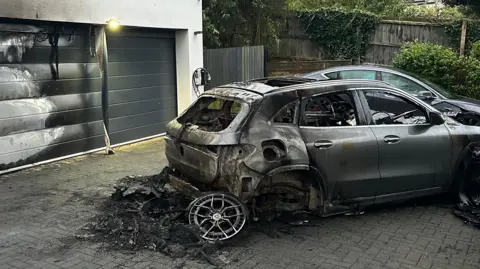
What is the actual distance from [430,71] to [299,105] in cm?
857

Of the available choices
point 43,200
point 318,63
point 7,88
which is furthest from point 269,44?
point 43,200

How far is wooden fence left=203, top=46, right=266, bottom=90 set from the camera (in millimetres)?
13289

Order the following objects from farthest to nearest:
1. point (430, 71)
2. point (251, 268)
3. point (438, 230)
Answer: point (430, 71)
point (438, 230)
point (251, 268)

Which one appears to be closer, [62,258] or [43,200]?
[62,258]

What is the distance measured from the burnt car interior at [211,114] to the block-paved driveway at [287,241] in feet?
4.76

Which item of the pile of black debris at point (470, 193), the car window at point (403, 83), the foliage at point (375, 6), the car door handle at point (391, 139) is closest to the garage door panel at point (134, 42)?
the car window at point (403, 83)

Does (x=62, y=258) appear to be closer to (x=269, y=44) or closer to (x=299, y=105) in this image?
(x=299, y=105)

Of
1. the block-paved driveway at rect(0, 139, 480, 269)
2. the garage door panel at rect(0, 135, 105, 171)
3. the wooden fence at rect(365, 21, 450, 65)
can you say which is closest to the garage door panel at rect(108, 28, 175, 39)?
the garage door panel at rect(0, 135, 105, 171)

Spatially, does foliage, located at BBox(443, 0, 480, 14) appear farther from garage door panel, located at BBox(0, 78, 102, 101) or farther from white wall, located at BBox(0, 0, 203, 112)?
garage door panel, located at BBox(0, 78, 102, 101)

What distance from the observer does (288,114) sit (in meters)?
5.31

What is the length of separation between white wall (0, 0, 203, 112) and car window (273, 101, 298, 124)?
4662mm

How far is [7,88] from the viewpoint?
7.51m

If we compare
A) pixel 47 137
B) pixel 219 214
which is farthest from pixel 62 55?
pixel 219 214

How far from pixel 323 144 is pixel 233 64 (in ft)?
Answer: 29.5
